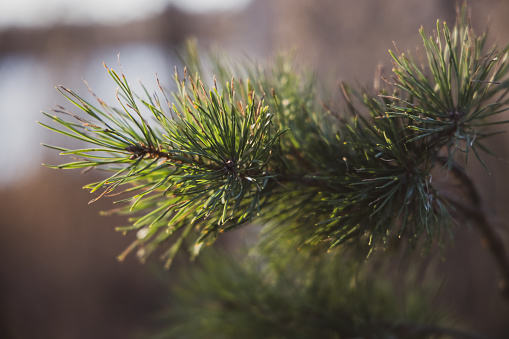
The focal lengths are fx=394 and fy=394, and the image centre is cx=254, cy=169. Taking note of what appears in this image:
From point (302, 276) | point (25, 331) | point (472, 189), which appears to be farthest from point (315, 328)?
point (25, 331)

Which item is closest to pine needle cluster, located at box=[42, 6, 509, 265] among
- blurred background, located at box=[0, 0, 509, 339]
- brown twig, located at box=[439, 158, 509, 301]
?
brown twig, located at box=[439, 158, 509, 301]

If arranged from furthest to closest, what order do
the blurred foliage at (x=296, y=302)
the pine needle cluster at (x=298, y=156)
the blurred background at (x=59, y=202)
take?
the blurred background at (x=59, y=202) → the blurred foliage at (x=296, y=302) → the pine needle cluster at (x=298, y=156)

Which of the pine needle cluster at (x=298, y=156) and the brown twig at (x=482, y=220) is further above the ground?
the pine needle cluster at (x=298, y=156)

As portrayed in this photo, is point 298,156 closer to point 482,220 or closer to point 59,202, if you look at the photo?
point 482,220

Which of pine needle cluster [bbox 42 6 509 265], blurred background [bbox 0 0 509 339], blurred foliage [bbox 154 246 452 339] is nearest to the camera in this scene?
pine needle cluster [bbox 42 6 509 265]

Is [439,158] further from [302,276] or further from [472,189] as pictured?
[302,276]

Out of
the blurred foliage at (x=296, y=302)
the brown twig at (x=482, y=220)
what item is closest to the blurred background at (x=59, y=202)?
the blurred foliage at (x=296, y=302)

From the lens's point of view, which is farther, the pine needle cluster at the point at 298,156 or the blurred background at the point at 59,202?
the blurred background at the point at 59,202

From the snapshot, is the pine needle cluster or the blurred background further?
the blurred background

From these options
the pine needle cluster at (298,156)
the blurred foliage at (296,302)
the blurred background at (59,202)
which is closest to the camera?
the pine needle cluster at (298,156)

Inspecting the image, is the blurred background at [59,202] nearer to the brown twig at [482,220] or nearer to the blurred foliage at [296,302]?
the blurred foliage at [296,302]

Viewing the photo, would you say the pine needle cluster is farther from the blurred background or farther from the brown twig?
the blurred background

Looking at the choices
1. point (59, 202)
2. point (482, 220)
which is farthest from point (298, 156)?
point (59, 202)
